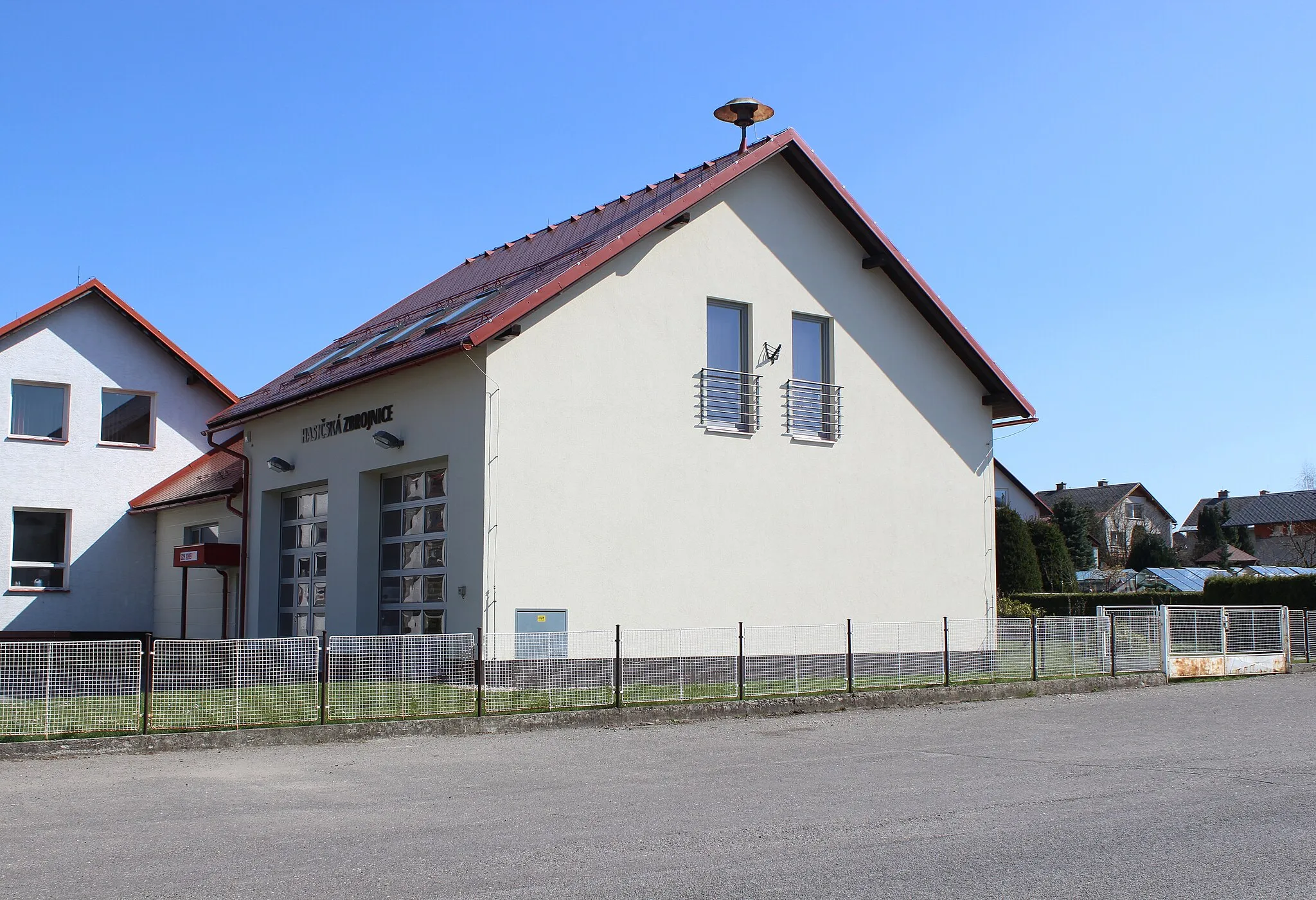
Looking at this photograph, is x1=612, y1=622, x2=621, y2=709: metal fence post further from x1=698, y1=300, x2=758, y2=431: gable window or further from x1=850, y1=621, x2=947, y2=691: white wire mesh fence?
x1=698, y1=300, x2=758, y2=431: gable window

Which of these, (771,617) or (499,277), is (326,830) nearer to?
(771,617)

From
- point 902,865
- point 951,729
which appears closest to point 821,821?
point 902,865

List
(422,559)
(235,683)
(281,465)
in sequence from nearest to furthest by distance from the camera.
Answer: (235,683) < (422,559) < (281,465)

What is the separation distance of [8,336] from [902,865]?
79.7 feet

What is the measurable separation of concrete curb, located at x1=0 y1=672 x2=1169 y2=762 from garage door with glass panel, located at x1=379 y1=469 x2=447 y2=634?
4385 mm

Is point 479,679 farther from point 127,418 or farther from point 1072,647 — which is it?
point 127,418

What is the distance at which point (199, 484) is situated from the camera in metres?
25.2

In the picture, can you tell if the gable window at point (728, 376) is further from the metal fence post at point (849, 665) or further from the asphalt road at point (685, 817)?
the asphalt road at point (685, 817)

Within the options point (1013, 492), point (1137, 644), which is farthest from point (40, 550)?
point (1013, 492)

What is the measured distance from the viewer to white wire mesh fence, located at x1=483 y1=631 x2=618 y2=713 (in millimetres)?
14484

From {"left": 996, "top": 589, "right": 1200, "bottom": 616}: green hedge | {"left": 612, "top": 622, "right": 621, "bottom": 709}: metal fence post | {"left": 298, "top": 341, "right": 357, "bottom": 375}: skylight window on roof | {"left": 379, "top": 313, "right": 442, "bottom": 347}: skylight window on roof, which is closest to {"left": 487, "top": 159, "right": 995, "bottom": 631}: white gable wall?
{"left": 612, "top": 622, "right": 621, "bottom": 709}: metal fence post

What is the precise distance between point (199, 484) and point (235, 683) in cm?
1344

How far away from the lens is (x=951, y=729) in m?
14.3

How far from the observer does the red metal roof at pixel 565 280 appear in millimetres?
17781
